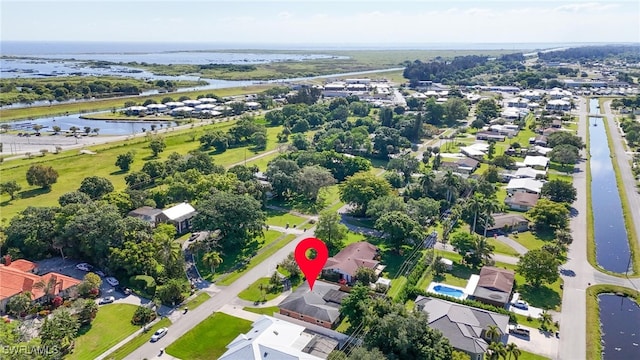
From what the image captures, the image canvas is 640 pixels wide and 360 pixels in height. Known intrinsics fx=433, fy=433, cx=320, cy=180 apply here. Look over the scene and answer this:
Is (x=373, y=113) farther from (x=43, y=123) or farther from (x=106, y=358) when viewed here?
(x=106, y=358)

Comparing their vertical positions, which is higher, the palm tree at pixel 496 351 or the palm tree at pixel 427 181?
the palm tree at pixel 427 181

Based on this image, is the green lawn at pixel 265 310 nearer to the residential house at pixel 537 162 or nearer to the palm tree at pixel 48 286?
the palm tree at pixel 48 286

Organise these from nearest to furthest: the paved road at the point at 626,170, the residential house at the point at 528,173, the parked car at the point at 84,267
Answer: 1. the parked car at the point at 84,267
2. the paved road at the point at 626,170
3. the residential house at the point at 528,173

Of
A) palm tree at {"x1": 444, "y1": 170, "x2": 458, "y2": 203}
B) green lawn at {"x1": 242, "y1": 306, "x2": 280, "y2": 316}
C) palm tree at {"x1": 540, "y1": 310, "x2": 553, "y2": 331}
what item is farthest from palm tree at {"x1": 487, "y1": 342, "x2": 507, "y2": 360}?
palm tree at {"x1": 444, "y1": 170, "x2": 458, "y2": 203}

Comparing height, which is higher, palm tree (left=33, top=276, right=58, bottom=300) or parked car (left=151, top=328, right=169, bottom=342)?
palm tree (left=33, top=276, right=58, bottom=300)

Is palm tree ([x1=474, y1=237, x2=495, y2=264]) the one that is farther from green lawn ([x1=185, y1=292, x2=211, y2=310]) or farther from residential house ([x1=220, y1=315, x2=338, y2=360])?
green lawn ([x1=185, y1=292, x2=211, y2=310])

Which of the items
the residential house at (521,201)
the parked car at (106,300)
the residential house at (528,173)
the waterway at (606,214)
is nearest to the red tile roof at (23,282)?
the parked car at (106,300)
